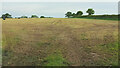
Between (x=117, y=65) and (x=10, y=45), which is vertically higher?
(x=10, y=45)

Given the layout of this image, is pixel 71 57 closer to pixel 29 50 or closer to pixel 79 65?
pixel 79 65

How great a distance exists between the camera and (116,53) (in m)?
9.66

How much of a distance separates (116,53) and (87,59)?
2560 millimetres

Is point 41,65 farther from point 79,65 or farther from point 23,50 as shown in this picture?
point 23,50

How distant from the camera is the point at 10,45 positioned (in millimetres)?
11062

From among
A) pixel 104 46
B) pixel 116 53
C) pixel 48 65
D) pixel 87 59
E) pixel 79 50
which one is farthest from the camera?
pixel 104 46

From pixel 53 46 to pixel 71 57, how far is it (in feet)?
9.15

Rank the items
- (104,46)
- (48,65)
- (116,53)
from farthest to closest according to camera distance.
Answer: (104,46), (116,53), (48,65)

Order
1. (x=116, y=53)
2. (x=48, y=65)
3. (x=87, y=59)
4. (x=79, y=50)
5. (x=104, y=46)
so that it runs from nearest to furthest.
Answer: (x=48, y=65) < (x=87, y=59) < (x=116, y=53) < (x=79, y=50) < (x=104, y=46)

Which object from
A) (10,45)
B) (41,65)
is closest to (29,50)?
(10,45)

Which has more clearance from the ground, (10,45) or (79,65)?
(10,45)

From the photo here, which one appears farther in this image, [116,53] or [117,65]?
[116,53]

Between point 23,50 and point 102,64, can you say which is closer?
point 102,64

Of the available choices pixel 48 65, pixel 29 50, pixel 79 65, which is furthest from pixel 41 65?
pixel 29 50
